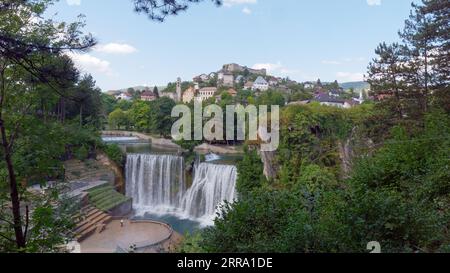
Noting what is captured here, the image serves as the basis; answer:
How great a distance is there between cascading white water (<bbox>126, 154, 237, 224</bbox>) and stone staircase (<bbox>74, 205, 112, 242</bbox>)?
3997mm

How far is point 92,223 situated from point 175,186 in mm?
6105

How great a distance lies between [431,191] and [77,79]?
216 inches

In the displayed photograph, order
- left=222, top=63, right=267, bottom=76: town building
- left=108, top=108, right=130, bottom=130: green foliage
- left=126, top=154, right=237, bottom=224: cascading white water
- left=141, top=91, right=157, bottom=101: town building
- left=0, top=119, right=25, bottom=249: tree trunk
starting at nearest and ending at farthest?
1. left=0, top=119, right=25, bottom=249: tree trunk
2. left=126, top=154, right=237, bottom=224: cascading white water
3. left=108, top=108, right=130, bottom=130: green foliage
4. left=141, top=91, right=157, bottom=101: town building
5. left=222, top=63, right=267, bottom=76: town building

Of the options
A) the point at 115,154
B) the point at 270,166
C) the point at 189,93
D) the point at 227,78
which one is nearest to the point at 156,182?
the point at 115,154

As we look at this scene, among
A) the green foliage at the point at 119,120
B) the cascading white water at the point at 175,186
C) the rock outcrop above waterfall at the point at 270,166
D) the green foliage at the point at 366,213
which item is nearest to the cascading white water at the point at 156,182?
the cascading white water at the point at 175,186

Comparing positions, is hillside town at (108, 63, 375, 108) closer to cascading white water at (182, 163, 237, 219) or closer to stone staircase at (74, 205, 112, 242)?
cascading white water at (182, 163, 237, 219)

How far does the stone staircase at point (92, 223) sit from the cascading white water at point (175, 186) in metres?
4.00

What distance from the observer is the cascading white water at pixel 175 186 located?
16594 mm

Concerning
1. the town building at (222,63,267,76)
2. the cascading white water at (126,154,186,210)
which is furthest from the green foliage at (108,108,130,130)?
A: the town building at (222,63,267,76)

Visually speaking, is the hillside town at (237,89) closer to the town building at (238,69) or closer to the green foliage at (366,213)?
the town building at (238,69)

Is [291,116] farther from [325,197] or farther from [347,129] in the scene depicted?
[325,197]

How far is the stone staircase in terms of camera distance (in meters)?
11.7
